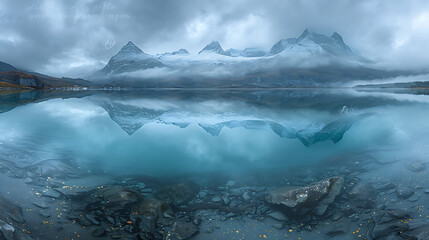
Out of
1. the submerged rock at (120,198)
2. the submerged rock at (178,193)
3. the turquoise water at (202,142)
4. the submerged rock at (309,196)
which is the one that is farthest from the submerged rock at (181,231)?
the turquoise water at (202,142)

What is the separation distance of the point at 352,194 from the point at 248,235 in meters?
9.08

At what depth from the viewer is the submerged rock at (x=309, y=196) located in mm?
17141

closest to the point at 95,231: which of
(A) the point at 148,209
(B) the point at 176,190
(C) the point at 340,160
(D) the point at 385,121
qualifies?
(A) the point at 148,209

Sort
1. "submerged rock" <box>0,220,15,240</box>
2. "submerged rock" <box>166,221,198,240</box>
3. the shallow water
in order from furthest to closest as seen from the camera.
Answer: the shallow water
"submerged rock" <box>166,221,198,240</box>
"submerged rock" <box>0,220,15,240</box>

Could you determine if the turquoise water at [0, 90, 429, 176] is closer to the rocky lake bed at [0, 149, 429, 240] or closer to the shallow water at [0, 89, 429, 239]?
the shallow water at [0, 89, 429, 239]

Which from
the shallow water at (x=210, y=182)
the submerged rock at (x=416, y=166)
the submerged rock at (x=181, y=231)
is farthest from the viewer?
the submerged rock at (x=416, y=166)

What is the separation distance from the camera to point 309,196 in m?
17.6

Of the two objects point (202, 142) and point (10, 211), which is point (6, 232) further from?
point (202, 142)

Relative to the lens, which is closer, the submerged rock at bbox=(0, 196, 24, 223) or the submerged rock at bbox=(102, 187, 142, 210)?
the submerged rock at bbox=(0, 196, 24, 223)

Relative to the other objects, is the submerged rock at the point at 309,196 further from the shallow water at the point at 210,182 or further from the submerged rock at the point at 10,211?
the submerged rock at the point at 10,211

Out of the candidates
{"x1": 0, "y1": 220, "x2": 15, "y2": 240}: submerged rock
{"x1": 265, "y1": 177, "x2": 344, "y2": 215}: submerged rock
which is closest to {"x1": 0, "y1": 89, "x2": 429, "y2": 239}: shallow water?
{"x1": 265, "y1": 177, "x2": 344, "y2": 215}: submerged rock

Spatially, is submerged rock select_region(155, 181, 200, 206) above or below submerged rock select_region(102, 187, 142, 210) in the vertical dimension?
below

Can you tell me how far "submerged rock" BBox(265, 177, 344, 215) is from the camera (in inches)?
675

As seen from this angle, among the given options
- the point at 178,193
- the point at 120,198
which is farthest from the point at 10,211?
the point at 178,193
